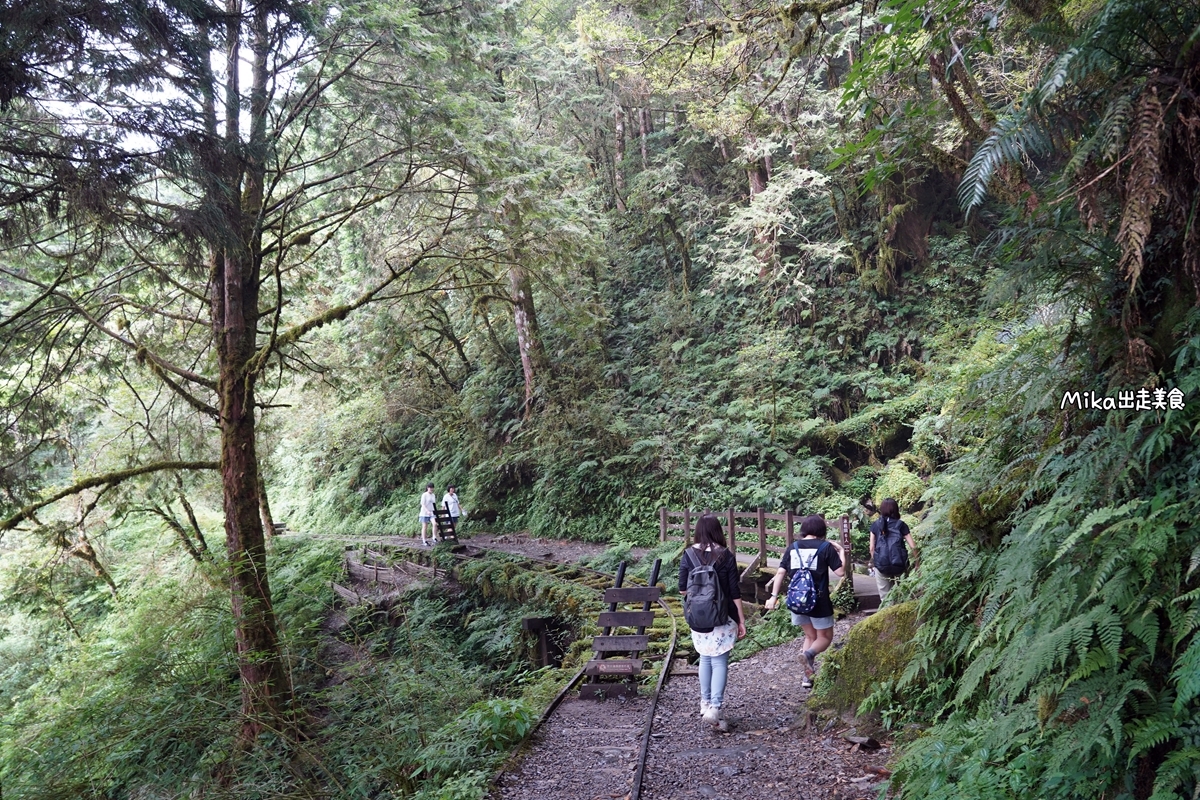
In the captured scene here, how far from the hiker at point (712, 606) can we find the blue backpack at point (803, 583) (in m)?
0.82

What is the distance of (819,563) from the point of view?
265 inches

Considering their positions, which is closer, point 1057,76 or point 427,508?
point 1057,76

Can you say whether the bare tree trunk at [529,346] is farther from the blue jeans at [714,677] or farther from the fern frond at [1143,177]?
the fern frond at [1143,177]

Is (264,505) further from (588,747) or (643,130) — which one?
(643,130)

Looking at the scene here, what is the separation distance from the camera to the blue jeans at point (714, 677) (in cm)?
630

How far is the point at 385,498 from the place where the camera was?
89.8 ft

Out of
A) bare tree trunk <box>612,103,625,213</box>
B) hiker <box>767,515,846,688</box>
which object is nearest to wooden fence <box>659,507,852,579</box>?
hiker <box>767,515,846,688</box>

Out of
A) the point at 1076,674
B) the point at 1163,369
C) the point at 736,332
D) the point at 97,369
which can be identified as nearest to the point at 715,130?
the point at 736,332

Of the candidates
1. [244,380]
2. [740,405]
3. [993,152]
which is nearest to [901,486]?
[740,405]

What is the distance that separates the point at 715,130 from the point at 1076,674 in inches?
651

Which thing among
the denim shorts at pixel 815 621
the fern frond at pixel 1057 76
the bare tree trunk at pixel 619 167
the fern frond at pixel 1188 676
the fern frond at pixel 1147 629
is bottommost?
the denim shorts at pixel 815 621

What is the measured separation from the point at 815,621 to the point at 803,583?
54 centimetres

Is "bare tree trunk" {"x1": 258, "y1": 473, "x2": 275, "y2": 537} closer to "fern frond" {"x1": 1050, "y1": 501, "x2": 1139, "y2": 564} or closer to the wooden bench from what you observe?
the wooden bench

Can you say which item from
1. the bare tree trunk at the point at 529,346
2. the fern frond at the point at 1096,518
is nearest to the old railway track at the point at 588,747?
the fern frond at the point at 1096,518
